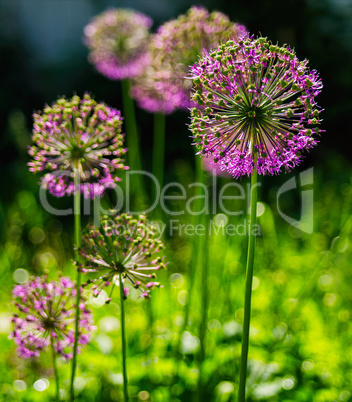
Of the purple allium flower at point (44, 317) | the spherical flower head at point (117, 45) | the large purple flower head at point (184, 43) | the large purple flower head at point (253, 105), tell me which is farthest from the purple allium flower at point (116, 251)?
the spherical flower head at point (117, 45)

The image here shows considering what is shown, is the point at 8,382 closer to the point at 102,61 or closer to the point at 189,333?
the point at 189,333

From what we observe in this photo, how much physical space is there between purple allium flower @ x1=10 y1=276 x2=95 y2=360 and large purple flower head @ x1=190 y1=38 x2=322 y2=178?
2.96 feet

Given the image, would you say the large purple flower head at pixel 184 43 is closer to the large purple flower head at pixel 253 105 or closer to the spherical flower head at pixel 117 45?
the large purple flower head at pixel 253 105

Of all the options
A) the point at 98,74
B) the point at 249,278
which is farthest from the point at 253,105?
the point at 98,74

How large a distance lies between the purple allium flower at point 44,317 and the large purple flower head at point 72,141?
1.40 ft

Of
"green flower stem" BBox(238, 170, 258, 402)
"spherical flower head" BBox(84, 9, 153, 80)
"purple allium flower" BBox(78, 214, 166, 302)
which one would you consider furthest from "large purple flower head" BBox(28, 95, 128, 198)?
"spherical flower head" BBox(84, 9, 153, 80)

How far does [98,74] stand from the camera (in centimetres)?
961

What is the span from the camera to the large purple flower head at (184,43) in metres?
2.62

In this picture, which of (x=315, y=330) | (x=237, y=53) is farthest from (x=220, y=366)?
(x=237, y=53)

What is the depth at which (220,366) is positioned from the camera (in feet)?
10.3

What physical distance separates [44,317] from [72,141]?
758 millimetres

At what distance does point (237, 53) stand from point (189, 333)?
7.39 feet

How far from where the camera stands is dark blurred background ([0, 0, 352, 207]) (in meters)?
8.31

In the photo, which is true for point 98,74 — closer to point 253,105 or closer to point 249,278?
point 253,105
